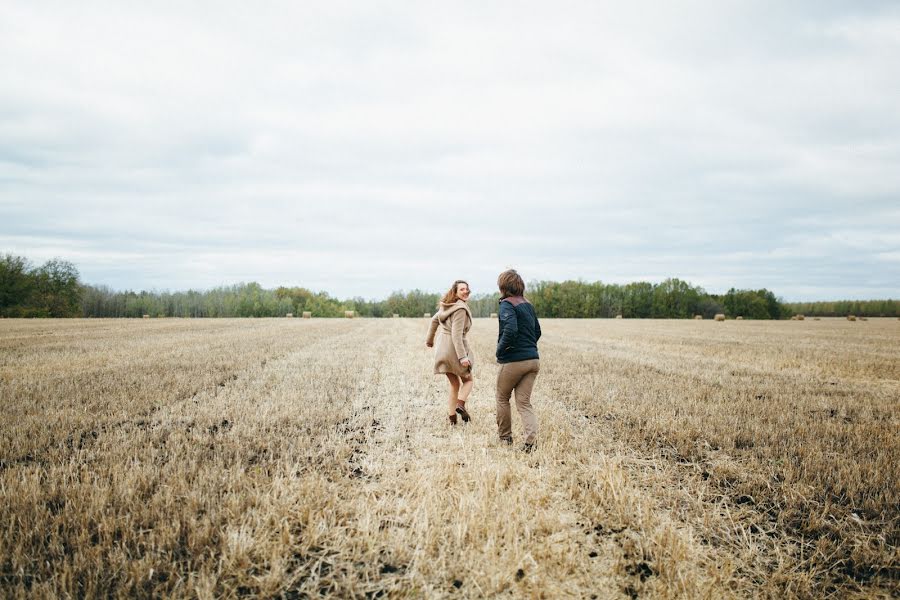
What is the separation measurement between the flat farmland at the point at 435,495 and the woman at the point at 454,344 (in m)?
0.51

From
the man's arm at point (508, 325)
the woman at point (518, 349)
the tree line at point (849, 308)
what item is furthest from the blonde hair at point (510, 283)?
the tree line at point (849, 308)

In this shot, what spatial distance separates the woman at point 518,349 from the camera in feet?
19.0

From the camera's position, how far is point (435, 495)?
433 cm

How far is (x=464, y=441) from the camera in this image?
6188 millimetres

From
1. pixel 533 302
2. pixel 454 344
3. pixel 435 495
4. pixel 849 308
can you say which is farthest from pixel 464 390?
pixel 849 308

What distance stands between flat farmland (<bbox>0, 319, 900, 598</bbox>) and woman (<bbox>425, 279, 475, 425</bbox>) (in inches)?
20.1

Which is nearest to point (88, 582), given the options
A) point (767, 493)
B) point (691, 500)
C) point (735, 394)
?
point (691, 500)

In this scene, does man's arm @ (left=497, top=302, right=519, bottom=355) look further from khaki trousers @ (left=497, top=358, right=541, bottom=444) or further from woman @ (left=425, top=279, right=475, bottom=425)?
woman @ (left=425, top=279, right=475, bottom=425)

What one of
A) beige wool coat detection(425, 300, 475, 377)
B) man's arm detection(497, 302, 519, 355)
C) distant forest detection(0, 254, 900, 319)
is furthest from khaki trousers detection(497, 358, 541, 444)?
distant forest detection(0, 254, 900, 319)

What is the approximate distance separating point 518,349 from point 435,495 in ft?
7.39

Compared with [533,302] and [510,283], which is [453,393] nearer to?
[510,283]

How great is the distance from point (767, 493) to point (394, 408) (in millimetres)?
5692

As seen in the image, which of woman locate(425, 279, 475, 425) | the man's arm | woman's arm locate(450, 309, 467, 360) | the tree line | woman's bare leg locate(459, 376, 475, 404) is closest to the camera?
the man's arm

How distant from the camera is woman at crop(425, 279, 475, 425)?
6734 mm
